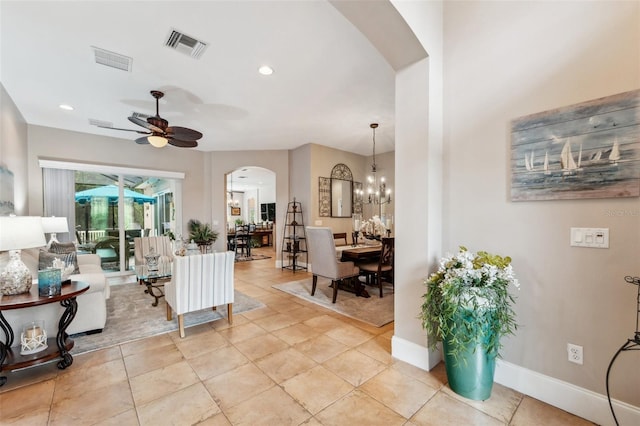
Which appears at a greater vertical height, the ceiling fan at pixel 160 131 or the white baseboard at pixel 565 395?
the ceiling fan at pixel 160 131

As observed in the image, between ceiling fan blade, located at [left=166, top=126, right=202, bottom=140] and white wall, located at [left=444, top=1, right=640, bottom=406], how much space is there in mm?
3183

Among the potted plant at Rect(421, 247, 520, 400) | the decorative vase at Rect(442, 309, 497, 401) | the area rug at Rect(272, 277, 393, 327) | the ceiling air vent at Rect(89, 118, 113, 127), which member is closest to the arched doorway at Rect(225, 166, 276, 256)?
the ceiling air vent at Rect(89, 118, 113, 127)

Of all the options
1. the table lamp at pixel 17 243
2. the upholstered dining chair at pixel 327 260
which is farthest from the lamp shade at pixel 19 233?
the upholstered dining chair at pixel 327 260

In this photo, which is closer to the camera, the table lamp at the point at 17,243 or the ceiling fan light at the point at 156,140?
the table lamp at the point at 17,243

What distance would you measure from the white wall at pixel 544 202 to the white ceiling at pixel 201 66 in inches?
44.7

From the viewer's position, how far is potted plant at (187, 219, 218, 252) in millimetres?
6430

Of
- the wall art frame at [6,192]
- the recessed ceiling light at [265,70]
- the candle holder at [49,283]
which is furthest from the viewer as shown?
the wall art frame at [6,192]

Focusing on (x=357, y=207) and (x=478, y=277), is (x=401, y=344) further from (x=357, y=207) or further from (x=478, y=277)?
(x=357, y=207)

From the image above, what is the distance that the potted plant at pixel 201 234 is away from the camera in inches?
253

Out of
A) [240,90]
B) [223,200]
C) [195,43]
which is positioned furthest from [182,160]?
[195,43]

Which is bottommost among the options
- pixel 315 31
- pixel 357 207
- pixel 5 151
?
pixel 357 207

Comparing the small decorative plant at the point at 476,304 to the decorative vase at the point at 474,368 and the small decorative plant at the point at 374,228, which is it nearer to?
the decorative vase at the point at 474,368

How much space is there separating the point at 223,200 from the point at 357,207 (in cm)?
364

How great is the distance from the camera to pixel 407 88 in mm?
2311
